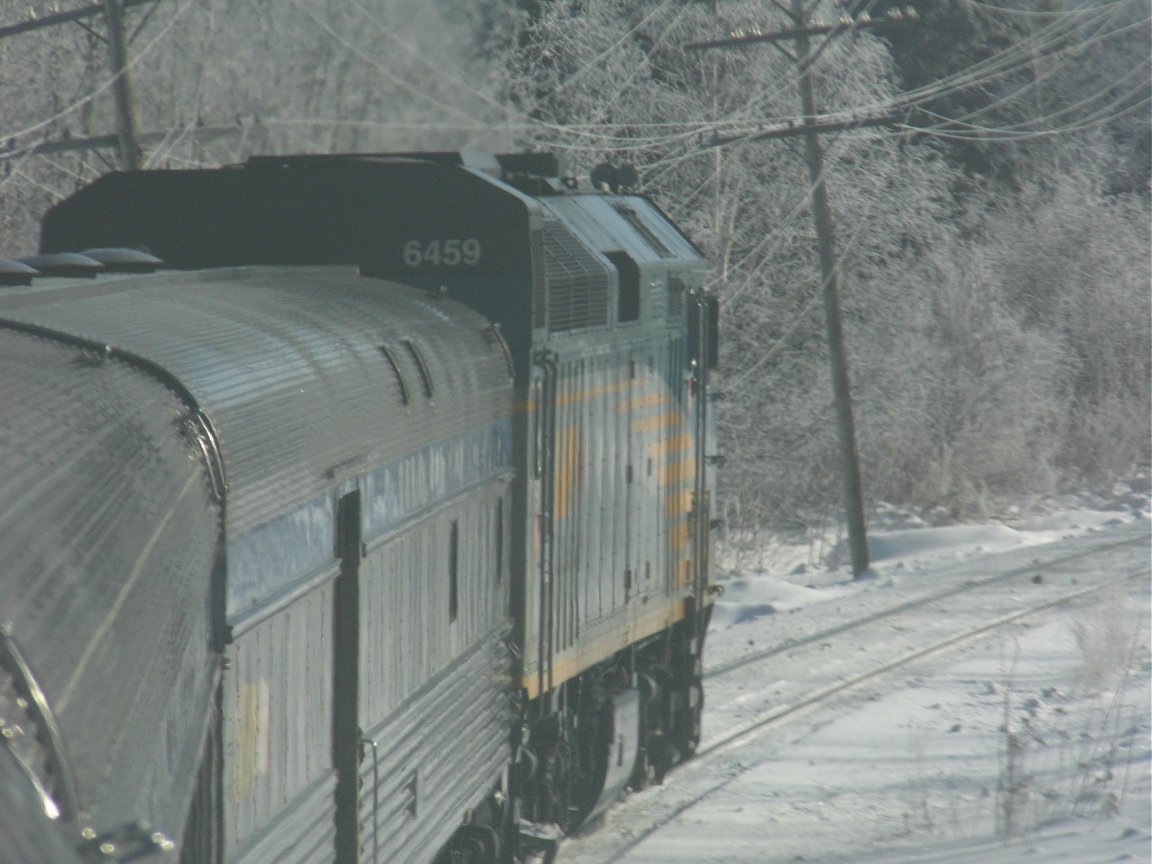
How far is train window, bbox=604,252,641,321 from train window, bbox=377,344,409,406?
338 centimetres

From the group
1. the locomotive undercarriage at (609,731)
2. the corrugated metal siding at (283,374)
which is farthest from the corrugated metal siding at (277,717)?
the locomotive undercarriage at (609,731)

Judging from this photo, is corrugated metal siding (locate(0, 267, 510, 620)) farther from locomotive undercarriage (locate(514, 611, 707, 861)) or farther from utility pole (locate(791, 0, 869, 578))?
utility pole (locate(791, 0, 869, 578))

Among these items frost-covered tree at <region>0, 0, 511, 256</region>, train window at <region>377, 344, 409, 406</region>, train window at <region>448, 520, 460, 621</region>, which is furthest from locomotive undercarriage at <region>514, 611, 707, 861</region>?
frost-covered tree at <region>0, 0, 511, 256</region>

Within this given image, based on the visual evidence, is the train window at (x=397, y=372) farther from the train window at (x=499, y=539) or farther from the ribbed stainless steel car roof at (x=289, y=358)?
the train window at (x=499, y=539)

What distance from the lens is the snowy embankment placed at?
8.48 meters

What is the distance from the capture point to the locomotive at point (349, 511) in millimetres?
2865

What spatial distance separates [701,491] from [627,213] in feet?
7.35

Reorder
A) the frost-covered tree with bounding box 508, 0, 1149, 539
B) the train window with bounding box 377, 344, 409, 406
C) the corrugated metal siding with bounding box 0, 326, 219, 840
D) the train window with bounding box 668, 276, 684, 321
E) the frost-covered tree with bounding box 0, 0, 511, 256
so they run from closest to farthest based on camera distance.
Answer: the corrugated metal siding with bounding box 0, 326, 219, 840, the train window with bounding box 377, 344, 409, 406, the train window with bounding box 668, 276, 684, 321, the frost-covered tree with bounding box 0, 0, 511, 256, the frost-covered tree with bounding box 508, 0, 1149, 539

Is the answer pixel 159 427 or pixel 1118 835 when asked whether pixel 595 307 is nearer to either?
pixel 1118 835

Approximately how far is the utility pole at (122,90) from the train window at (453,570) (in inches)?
329

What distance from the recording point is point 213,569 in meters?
3.70

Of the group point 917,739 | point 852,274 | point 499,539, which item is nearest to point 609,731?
point 499,539

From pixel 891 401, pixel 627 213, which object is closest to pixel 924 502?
pixel 891 401

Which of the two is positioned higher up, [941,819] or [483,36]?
[483,36]
